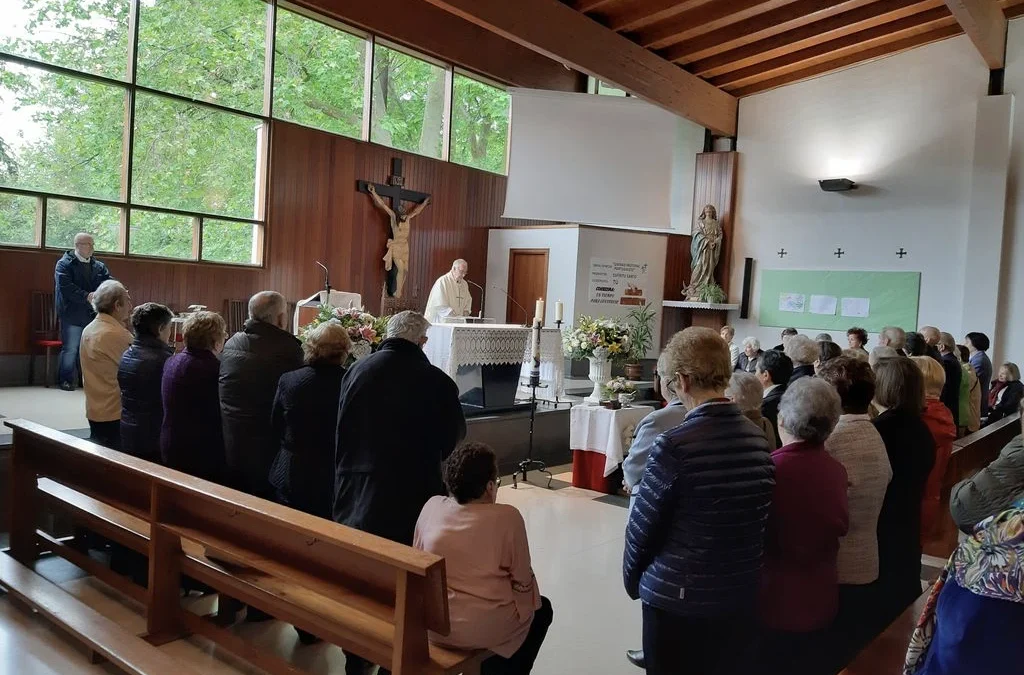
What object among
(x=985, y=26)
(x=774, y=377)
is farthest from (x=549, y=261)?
(x=774, y=377)

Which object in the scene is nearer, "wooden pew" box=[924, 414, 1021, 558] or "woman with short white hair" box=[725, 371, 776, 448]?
"woman with short white hair" box=[725, 371, 776, 448]

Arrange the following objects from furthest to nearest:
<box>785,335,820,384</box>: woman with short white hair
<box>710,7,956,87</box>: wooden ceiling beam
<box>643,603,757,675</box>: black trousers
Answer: <box>710,7,956,87</box>: wooden ceiling beam, <box>785,335,820,384</box>: woman with short white hair, <box>643,603,757,675</box>: black trousers

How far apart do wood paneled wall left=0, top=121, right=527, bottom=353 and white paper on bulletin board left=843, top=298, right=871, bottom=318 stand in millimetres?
5092

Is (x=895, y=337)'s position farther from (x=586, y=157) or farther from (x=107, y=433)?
(x=586, y=157)

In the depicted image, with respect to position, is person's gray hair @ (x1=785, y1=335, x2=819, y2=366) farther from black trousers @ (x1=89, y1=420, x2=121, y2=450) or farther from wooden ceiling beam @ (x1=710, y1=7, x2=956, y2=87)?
wooden ceiling beam @ (x1=710, y1=7, x2=956, y2=87)

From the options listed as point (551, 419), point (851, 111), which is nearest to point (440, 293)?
point (551, 419)

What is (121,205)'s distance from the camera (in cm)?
790

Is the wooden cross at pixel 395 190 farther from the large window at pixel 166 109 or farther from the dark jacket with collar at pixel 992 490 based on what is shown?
the dark jacket with collar at pixel 992 490

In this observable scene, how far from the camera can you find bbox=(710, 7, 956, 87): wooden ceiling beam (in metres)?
9.16

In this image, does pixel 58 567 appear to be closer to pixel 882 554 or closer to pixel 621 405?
pixel 882 554

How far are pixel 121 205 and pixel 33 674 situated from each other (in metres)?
6.26

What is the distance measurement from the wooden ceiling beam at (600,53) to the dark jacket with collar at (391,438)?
4.76 meters

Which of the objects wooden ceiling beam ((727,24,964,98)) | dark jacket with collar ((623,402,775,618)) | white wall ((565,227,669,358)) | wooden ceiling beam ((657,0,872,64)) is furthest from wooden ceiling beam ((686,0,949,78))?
dark jacket with collar ((623,402,775,618))

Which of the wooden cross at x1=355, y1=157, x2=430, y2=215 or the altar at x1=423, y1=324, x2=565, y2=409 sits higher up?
the wooden cross at x1=355, y1=157, x2=430, y2=215
